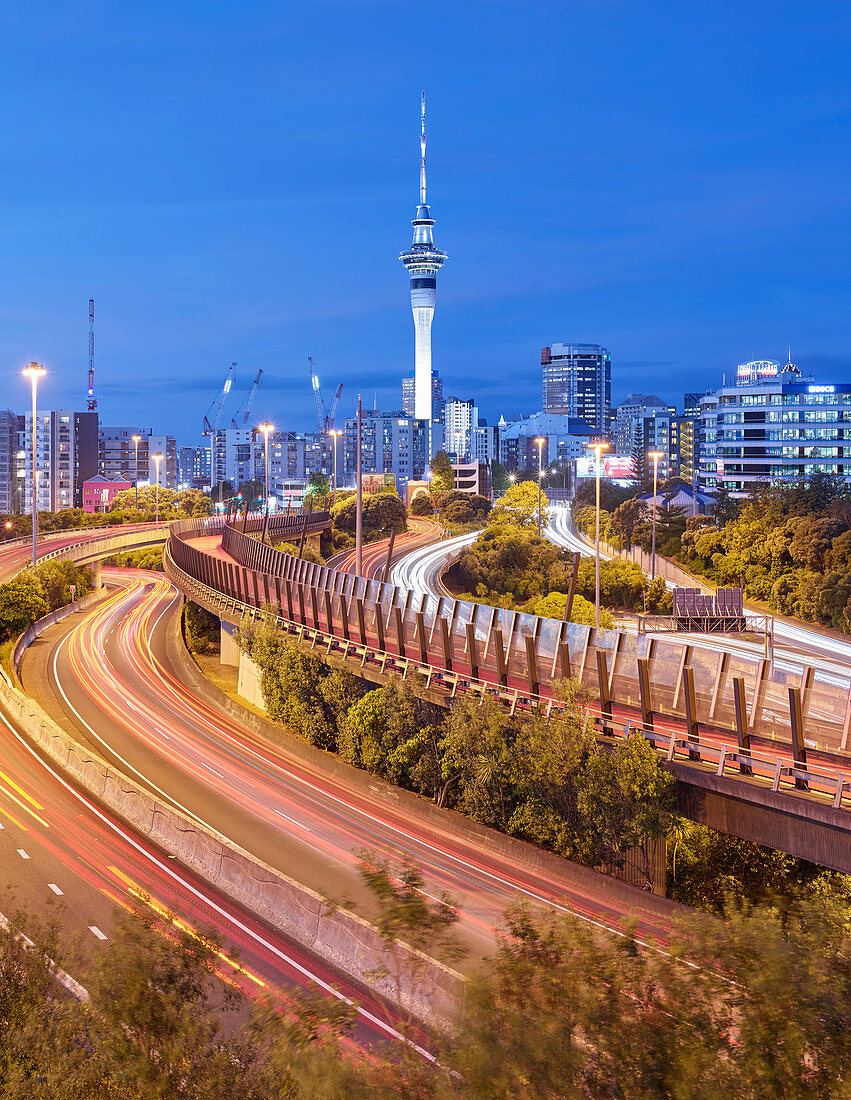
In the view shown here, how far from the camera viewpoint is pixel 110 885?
2419cm

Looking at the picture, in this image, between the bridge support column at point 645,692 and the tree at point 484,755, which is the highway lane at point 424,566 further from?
the bridge support column at point 645,692

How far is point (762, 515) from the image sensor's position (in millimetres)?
72750

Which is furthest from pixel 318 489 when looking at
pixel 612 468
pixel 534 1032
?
pixel 534 1032

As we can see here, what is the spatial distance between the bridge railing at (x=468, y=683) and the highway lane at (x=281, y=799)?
3701 mm

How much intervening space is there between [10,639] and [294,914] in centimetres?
3784

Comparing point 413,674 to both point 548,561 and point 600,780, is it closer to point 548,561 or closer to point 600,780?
point 600,780

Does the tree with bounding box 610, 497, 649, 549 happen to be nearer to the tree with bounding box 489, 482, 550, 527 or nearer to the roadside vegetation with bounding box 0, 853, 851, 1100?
the tree with bounding box 489, 482, 550, 527

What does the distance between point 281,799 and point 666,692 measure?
13.9m

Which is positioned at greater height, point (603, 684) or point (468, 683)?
point (603, 684)

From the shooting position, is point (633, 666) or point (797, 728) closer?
point (797, 728)

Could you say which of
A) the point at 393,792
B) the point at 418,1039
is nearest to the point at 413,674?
the point at 393,792

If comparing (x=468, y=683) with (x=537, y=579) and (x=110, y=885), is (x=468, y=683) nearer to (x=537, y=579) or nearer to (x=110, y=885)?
(x=110, y=885)

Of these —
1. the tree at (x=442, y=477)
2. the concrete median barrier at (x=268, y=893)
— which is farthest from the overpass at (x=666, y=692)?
the tree at (x=442, y=477)

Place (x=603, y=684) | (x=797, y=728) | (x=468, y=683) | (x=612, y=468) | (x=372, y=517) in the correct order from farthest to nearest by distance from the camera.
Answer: (x=612, y=468)
(x=372, y=517)
(x=468, y=683)
(x=603, y=684)
(x=797, y=728)
